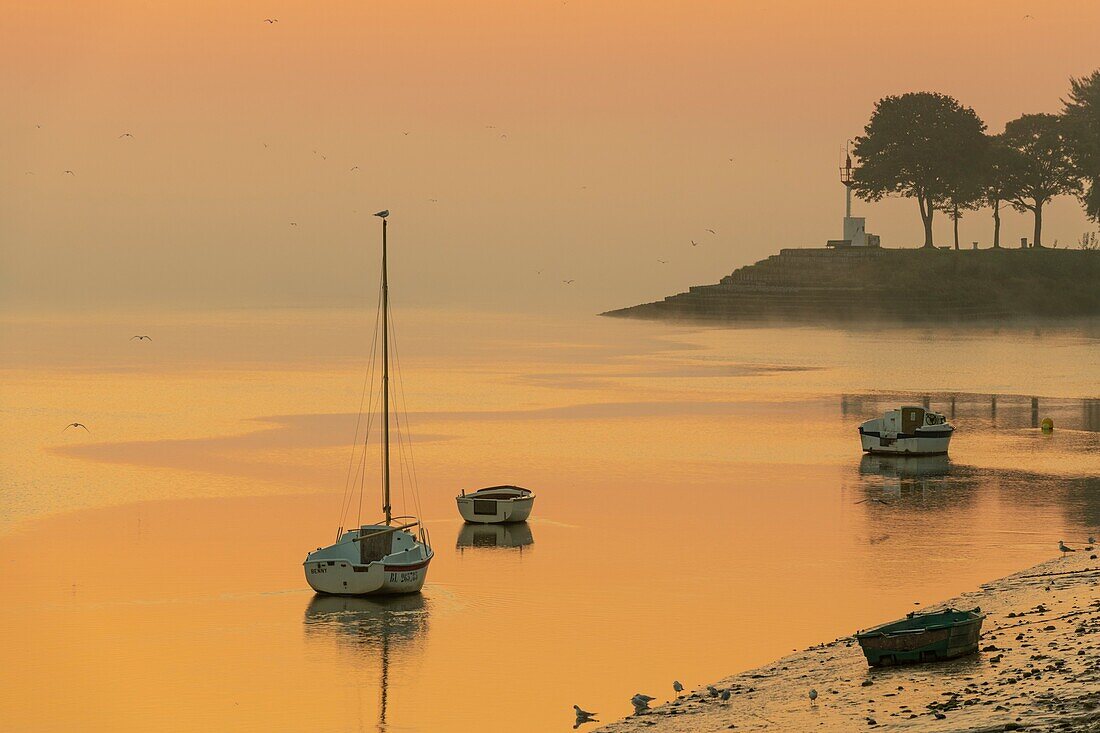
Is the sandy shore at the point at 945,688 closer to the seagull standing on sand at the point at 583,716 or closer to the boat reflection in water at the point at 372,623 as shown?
the seagull standing on sand at the point at 583,716

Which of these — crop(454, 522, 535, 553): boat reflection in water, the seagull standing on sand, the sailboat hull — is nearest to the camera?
the seagull standing on sand

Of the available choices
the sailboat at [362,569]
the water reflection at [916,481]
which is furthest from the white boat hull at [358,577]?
the water reflection at [916,481]

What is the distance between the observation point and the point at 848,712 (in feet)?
98.4

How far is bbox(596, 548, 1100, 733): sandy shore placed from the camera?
1085 inches

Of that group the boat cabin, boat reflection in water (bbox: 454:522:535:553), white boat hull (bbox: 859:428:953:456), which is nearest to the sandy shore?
boat reflection in water (bbox: 454:522:535:553)

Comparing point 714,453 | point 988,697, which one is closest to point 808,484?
point 714,453

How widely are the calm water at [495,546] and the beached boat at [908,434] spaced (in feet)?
4.23

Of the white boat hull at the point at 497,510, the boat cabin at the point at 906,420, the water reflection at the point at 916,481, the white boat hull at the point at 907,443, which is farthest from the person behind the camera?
the boat cabin at the point at 906,420

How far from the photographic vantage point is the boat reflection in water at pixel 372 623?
39.4 meters

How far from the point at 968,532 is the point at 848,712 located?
25716 mm

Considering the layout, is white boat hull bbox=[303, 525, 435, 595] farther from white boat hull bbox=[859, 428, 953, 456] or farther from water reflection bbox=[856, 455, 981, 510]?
white boat hull bbox=[859, 428, 953, 456]

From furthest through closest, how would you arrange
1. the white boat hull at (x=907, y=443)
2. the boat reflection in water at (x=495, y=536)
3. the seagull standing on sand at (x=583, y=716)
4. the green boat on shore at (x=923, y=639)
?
the white boat hull at (x=907, y=443), the boat reflection in water at (x=495, y=536), the seagull standing on sand at (x=583, y=716), the green boat on shore at (x=923, y=639)

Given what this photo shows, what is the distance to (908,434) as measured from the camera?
75.4 m

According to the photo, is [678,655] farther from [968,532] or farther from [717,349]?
[717,349]
